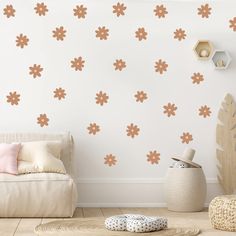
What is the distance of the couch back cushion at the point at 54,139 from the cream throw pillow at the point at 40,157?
133 millimetres

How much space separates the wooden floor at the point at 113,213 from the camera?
4.09 meters

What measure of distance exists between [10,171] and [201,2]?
2.36 meters

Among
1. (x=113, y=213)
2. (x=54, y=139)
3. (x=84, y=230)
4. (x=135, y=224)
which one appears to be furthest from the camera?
(x=54, y=139)

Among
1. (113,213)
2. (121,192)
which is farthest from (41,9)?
(113,213)

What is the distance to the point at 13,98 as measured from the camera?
555 centimetres

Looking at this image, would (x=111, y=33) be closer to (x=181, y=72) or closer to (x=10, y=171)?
(x=181, y=72)

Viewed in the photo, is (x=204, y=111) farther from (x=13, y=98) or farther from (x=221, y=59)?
(x=13, y=98)

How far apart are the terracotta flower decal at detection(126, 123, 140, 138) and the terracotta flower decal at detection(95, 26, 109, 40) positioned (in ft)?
2.77

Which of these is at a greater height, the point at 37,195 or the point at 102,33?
the point at 102,33

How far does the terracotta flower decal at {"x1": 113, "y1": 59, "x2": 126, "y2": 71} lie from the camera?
565 centimetres

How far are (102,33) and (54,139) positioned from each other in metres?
1.08

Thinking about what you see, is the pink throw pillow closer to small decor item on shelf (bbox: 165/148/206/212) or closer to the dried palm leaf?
small decor item on shelf (bbox: 165/148/206/212)

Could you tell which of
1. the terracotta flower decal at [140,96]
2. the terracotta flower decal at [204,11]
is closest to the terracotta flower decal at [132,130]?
the terracotta flower decal at [140,96]

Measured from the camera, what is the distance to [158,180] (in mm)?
5633
